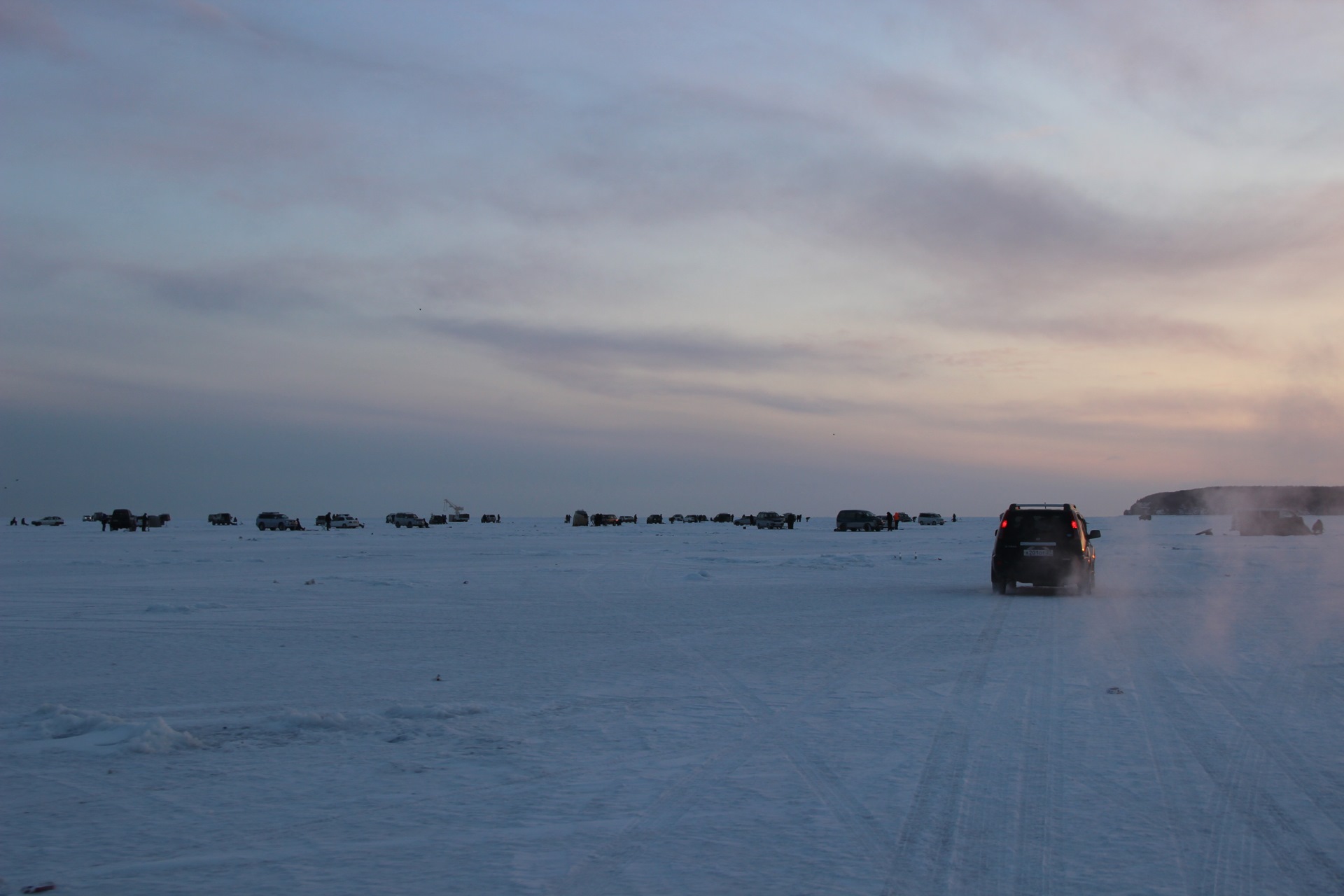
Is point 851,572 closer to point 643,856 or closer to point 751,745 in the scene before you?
point 751,745

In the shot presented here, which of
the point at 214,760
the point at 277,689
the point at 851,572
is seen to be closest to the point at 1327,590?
the point at 851,572

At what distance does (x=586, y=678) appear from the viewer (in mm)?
11266

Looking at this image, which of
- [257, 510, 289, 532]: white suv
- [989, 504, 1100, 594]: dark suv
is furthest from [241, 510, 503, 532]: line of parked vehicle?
[989, 504, 1100, 594]: dark suv

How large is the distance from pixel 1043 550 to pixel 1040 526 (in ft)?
1.69

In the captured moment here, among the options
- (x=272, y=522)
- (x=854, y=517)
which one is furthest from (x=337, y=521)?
(x=854, y=517)

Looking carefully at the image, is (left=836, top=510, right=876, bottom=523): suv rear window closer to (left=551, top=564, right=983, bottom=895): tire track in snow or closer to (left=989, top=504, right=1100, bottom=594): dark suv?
(left=989, top=504, right=1100, bottom=594): dark suv

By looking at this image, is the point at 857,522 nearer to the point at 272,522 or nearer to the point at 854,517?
the point at 854,517

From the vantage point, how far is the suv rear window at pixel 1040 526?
2277cm

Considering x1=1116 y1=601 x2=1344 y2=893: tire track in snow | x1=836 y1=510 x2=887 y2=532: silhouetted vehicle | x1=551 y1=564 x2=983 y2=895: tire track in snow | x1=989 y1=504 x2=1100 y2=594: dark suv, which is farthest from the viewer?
x1=836 y1=510 x2=887 y2=532: silhouetted vehicle

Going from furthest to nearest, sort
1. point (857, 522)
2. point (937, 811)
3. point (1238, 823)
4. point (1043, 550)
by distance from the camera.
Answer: point (857, 522), point (1043, 550), point (937, 811), point (1238, 823)

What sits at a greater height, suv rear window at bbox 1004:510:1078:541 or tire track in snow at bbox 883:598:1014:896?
suv rear window at bbox 1004:510:1078:541

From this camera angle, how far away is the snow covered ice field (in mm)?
5188

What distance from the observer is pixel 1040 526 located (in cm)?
2302

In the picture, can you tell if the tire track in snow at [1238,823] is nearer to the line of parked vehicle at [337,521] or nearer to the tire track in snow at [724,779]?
the tire track in snow at [724,779]
